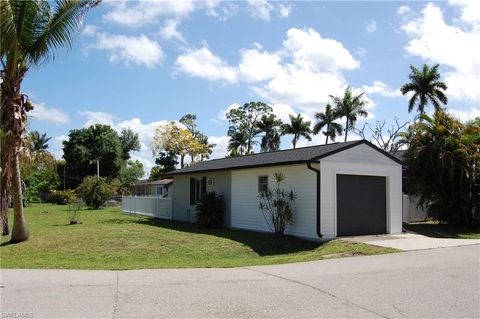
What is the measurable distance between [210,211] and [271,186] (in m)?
4.22

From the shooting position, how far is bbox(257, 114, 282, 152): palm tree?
204 ft

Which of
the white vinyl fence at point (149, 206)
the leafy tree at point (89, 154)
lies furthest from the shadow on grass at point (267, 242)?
the leafy tree at point (89, 154)

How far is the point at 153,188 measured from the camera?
4684cm

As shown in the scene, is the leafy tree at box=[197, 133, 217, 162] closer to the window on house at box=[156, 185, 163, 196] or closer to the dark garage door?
the window on house at box=[156, 185, 163, 196]

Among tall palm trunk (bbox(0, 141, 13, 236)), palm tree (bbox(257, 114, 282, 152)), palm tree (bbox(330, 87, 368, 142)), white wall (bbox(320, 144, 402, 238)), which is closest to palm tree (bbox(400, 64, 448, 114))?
palm tree (bbox(330, 87, 368, 142))

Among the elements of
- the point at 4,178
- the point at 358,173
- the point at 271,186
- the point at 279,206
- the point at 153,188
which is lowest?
the point at 279,206

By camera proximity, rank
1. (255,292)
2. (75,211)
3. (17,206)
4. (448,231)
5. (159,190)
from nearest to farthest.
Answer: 1. (255,292)
2. (17,206)
3. (448,231)
4. (75,211)
5. (159,190)

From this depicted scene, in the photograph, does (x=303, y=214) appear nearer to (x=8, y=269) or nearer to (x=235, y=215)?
(x=235, y=215)

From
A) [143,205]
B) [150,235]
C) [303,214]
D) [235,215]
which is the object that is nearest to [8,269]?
[150,235]

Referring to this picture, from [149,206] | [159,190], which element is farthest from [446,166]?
[159,190]

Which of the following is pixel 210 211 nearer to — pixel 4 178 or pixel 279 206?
pixel 279 206

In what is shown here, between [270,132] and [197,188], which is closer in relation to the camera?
[197,188]

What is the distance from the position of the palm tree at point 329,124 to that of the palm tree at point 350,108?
1.36 m

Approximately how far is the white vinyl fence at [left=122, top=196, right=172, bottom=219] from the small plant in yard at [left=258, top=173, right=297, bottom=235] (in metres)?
10.7
